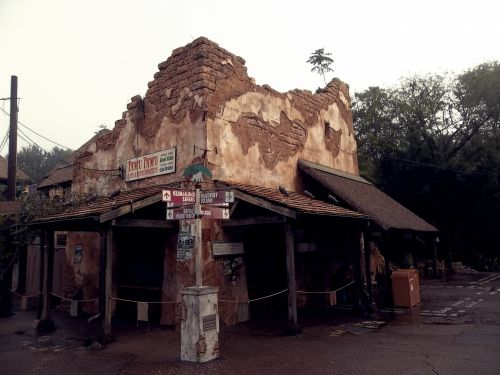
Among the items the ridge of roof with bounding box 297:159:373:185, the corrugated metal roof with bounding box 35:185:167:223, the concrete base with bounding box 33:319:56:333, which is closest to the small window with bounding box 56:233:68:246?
the corrugated metal roof with bounding box 35:185:167:223

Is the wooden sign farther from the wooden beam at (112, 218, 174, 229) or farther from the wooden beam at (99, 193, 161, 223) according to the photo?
the wooden beam at (99, 193, 161, 223)

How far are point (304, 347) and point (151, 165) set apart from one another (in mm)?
6206

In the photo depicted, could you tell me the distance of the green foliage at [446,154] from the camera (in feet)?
83.3

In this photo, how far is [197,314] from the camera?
679 cm

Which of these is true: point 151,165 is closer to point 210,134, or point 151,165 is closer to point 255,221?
point 210,134

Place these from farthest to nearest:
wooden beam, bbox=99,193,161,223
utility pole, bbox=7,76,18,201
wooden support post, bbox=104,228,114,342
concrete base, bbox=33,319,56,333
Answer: utility pole, bbox=7,76,18,201 < concrete base, bbox=33,319,56,333 < wooden support post, bbox=104,228,114,342 < wooden beam, bbox=99,193,161,223

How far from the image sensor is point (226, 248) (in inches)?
388

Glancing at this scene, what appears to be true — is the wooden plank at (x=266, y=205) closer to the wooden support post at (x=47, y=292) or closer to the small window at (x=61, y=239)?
the wooden support post at (x=47, y=292)

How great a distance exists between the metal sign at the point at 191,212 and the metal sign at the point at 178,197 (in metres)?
0.11

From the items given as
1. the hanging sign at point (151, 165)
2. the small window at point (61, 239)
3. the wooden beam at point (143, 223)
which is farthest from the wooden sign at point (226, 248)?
the small window at point (61, 239)

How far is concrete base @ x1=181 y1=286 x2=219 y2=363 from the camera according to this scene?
6742 millimetres

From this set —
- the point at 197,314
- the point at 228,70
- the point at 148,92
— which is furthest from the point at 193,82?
the point at 197,314

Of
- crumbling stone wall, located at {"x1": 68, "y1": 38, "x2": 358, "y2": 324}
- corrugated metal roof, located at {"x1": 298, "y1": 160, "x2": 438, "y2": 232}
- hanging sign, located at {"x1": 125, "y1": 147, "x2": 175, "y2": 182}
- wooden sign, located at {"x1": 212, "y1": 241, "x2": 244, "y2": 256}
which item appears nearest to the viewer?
wooden sign, located at {"x1": 212, "y1": 241, "x2": 244, "y2": 256}

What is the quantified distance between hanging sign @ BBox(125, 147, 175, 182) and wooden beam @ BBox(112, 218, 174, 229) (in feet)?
4.99
